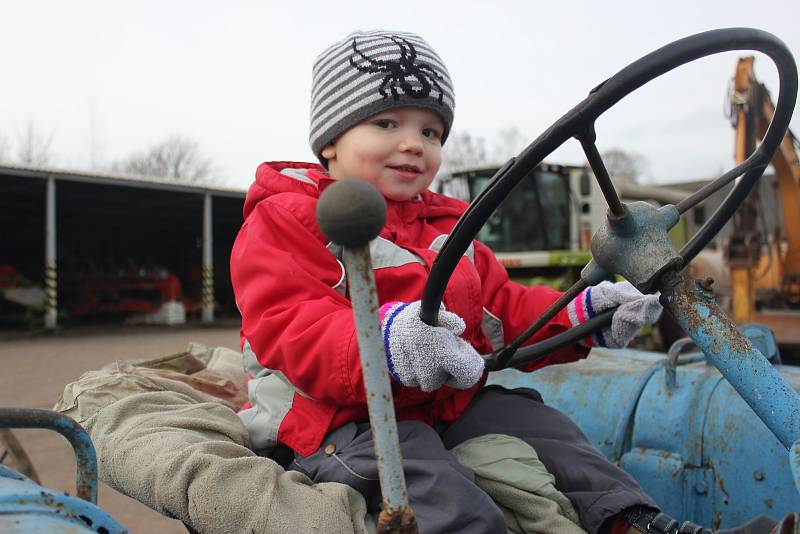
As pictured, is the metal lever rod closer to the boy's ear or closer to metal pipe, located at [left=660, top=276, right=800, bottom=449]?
metal pipe, located at [left=660, top=276, right=800, bottom=449]

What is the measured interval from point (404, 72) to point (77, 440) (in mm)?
939

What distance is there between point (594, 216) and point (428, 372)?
7.79 m

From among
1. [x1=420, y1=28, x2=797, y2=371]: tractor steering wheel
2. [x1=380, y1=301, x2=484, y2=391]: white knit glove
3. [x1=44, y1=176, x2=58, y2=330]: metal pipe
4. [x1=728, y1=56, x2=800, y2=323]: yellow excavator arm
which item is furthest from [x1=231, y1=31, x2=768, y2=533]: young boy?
[x1=44, y1=176, x2=58, y2=330]: metal pipe

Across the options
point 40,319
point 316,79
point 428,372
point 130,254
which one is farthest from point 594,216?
point 130,254

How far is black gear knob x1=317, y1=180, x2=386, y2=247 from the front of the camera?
64 cm

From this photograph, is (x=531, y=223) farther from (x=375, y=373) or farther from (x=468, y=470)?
(x=375, y=373)

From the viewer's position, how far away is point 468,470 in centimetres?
122

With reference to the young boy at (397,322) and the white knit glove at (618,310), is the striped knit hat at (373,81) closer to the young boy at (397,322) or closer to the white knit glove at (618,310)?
the young boy at (397,322)

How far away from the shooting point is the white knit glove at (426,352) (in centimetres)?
96

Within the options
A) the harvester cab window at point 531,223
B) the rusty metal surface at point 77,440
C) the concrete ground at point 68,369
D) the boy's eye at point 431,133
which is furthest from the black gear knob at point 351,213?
the harvester cab window at point 531,223

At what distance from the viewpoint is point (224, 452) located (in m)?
1.16

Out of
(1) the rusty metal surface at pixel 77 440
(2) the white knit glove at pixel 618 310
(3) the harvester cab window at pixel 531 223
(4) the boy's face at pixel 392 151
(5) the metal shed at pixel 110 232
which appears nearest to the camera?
(1) the rusty metal surface at pixel 77 440

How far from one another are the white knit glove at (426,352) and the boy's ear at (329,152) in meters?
0.67

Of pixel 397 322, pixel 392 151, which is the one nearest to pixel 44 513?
pixel 397 322
